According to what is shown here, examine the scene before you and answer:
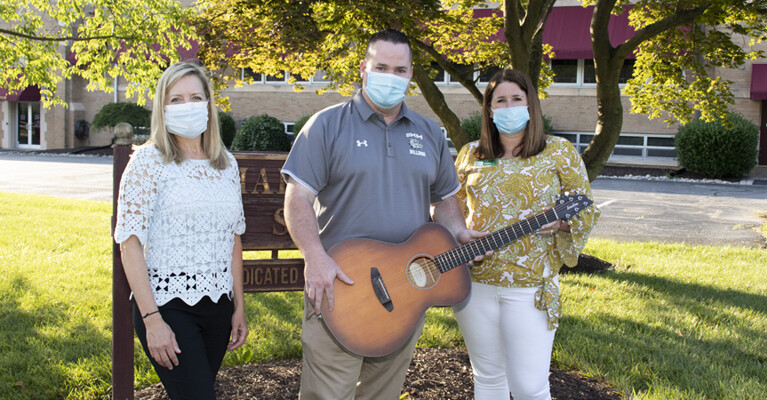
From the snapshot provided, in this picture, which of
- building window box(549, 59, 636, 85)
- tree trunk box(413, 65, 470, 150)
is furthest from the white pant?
building window box(549, 59, 636, 85)

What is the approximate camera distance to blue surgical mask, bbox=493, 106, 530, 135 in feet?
10.2

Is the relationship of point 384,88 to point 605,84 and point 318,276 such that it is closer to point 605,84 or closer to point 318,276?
point 318,276

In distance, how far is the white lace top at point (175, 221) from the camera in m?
2.44

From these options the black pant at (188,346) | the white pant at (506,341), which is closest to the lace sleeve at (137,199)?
the black pant at (188,346)

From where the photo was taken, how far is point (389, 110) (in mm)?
2822

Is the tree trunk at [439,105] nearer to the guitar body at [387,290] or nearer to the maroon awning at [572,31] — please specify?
the guitar body at [387,290]

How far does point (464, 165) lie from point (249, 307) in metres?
3.42

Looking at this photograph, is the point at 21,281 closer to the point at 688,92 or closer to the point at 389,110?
the point at 389,110

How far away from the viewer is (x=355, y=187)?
2.69 meters

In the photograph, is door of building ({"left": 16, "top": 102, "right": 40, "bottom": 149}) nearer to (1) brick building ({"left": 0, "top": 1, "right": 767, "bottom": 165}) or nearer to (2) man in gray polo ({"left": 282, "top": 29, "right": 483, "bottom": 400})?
(1) brick building ({"left": 0, "top": 1, "right": 767, "bottom": 165})

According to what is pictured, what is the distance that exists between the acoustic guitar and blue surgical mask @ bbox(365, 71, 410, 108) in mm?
595

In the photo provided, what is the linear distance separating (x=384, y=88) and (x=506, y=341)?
134 centimetres

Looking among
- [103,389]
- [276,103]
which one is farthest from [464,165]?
[276,103]

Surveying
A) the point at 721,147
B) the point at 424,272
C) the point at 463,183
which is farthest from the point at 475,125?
the point at 424,272
